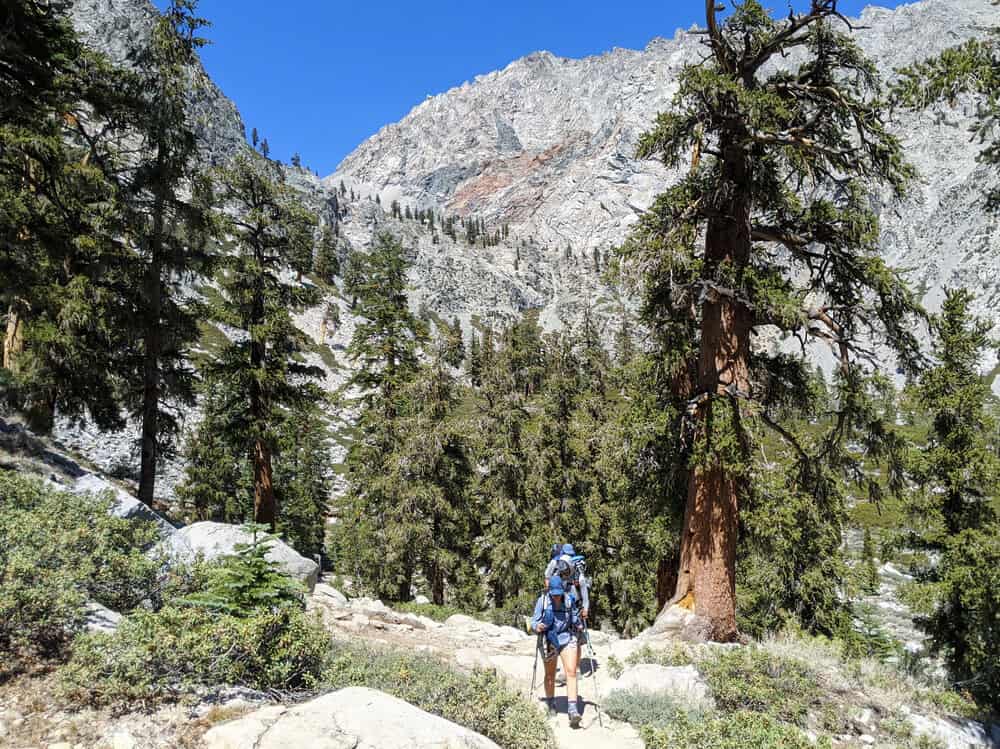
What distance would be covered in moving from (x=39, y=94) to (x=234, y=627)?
11.9 metres

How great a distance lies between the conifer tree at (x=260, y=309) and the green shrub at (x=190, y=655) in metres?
12.4

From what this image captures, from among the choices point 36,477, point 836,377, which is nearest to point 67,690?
point 36,477

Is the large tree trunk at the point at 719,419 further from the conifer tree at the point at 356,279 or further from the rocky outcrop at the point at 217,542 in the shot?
the conifer tree at the point at 356,279

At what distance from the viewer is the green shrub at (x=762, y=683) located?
18.4ft

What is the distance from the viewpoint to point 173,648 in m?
4.39

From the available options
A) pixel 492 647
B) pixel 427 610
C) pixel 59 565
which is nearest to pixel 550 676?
pixel 492 647

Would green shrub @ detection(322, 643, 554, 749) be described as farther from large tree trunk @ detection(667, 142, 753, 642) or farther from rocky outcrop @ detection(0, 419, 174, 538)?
large tree trunk @ detection(667, 142, 753, 642)

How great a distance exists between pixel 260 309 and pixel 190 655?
14.1m

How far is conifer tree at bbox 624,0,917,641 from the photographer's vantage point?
8.65m

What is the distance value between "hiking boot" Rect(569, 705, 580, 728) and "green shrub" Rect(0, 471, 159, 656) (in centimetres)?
427

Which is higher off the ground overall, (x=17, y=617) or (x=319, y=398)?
(x=319, y=398)

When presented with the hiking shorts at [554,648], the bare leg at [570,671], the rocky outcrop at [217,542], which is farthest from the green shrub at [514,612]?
the bare leg at [570,671]

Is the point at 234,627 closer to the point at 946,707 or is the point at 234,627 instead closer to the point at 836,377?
the point at 946,707

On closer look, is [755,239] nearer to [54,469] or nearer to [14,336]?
[54,469]
